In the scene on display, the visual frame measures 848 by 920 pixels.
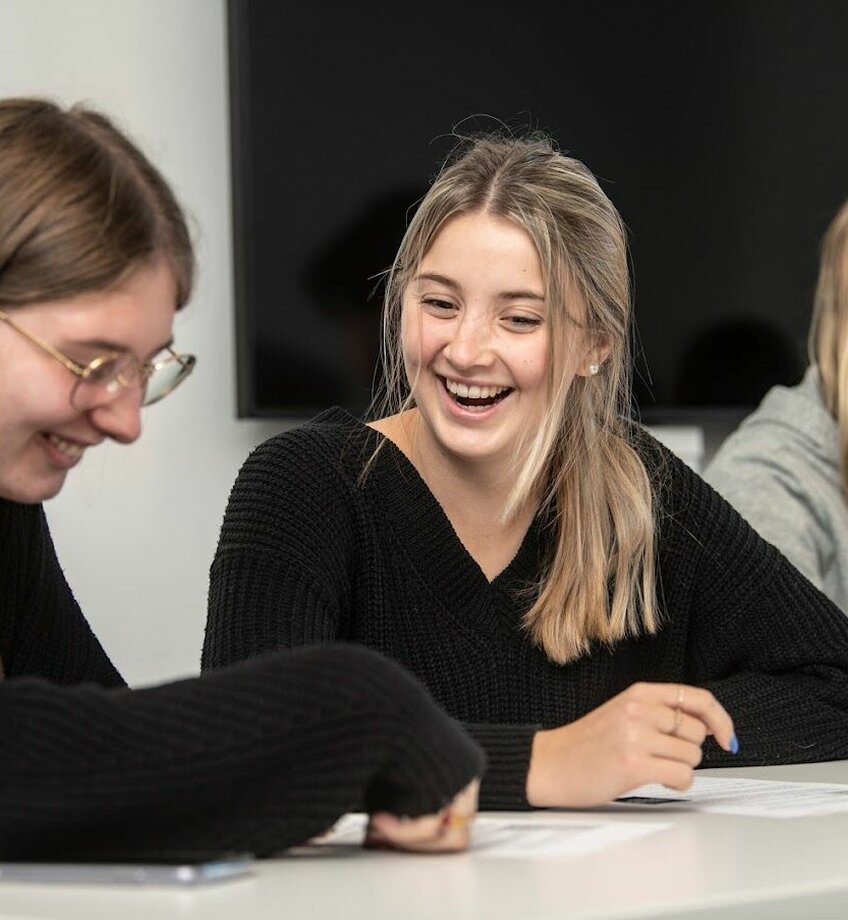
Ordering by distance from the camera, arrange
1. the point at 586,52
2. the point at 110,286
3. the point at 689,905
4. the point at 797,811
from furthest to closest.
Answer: the point at 586,52 < the point at 797,811 < the point at 110,286 < the point at 689,905

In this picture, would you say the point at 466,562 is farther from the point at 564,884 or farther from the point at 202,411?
the point at 202,411

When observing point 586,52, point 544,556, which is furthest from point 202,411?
point 544,556

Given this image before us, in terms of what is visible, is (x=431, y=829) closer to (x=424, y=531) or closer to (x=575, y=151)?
(x=424, y=531)

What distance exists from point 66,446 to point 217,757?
0.28 m

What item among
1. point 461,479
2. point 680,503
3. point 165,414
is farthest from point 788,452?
point 165,414

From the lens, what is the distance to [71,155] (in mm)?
1098

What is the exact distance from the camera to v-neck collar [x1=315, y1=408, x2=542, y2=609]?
1.79 metres

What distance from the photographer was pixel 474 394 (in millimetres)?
1792

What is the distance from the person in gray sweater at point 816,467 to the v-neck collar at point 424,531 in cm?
83

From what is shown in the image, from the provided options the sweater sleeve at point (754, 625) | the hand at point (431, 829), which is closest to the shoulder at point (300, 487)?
the sweater sleeve at point (754, 625)

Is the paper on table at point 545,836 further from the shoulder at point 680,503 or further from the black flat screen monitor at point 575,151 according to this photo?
the black flat screen monitor at point 575,151

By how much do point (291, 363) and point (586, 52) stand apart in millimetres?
923

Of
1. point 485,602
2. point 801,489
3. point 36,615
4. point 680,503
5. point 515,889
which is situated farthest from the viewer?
point 801,489

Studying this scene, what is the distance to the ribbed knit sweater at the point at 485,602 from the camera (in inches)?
63.5
